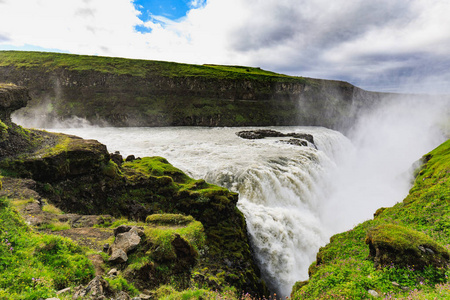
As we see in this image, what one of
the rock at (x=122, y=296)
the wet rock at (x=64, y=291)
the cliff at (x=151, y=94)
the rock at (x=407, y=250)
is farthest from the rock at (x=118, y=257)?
the cliff at (x=151, y=94)

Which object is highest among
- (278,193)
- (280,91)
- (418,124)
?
(280,91)

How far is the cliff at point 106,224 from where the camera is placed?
537cm

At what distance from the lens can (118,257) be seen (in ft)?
21.5

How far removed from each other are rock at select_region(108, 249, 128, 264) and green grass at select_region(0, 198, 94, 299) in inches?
29.0

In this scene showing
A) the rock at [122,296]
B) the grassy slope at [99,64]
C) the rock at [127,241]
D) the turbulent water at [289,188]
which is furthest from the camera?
the grassy slope at [99,64]

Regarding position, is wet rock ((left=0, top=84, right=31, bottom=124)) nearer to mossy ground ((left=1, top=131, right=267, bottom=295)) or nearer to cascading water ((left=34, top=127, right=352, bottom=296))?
mossy ground ((left=1, top=131, right=267, bottom=295))

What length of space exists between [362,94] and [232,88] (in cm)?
6052

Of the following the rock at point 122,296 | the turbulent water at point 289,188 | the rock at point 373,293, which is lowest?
the turbulent water at point 289,188

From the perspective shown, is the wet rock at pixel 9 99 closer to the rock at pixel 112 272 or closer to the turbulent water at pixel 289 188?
the turbulent water at pixel 289 188

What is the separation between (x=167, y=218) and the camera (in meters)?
10.9

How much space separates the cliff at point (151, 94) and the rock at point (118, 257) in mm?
50691

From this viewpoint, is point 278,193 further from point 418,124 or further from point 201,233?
point 418,124

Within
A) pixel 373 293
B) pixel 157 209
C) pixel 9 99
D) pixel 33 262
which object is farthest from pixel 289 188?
pixel 9 99

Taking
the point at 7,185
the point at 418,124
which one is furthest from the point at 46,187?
the point at 418,124
